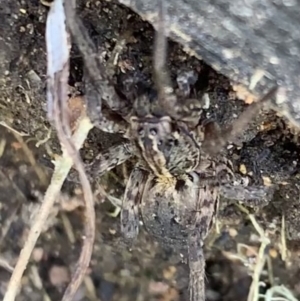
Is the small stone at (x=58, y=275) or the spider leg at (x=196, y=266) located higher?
the spider leg at (x=196, y=266)

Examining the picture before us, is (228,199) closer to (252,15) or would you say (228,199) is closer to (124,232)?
(124,232)

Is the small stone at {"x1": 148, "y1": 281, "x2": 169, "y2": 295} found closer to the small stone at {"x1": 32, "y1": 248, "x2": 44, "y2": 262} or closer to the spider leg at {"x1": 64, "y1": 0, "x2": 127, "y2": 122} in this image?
the small stone at {"x1": 32, "y1": 248, "x2": 44, "y2": 262}

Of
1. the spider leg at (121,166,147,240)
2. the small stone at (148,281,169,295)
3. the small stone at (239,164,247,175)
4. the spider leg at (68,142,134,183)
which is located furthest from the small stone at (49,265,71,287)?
the small stone at (239,164,247,175)

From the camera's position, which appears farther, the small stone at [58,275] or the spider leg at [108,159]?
the small stone at [58,275]

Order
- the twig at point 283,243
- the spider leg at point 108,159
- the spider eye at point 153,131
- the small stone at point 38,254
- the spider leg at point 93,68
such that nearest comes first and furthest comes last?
the spider leg at point 93,68 < the spider eye at point 153,131 < the spider leg at point 108,159 < the twig at point 283,243 < the small stone at point 38,254

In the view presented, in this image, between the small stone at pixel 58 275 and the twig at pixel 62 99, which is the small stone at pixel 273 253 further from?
the twig at pixel 62 99

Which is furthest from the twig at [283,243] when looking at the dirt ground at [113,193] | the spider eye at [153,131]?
the spider eye at [153,131]
